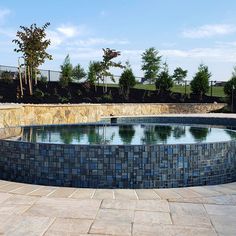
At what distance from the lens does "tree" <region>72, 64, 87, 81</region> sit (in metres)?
23.1

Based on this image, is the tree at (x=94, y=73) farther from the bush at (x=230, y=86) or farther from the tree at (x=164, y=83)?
the bush at (x=230, y=86)

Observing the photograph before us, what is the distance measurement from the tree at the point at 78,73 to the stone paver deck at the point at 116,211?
1847cm

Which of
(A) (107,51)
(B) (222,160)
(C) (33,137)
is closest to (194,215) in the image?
(B) (222,160)

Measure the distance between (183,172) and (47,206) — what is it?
86.1 inches

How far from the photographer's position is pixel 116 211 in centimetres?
379

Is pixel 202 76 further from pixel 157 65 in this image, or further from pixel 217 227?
pixel 217 227

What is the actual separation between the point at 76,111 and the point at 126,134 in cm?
678

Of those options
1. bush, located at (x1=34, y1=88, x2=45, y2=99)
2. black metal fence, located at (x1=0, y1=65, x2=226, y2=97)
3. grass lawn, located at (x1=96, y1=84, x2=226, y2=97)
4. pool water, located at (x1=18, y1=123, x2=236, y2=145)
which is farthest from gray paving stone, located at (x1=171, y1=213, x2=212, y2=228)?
grass lawn, located at (x1=96, y1=84, x2=226, y2=97)

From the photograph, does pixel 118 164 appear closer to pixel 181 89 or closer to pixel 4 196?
pixel 4 196

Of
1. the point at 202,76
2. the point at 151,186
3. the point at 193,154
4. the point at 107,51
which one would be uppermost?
the point at 107,51

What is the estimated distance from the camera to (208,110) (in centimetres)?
2106

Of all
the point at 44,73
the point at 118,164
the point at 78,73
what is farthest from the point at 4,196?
the point at 78,73

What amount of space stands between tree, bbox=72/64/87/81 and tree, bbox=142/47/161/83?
18.4 feet

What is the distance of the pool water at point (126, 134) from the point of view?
21.0 ft
